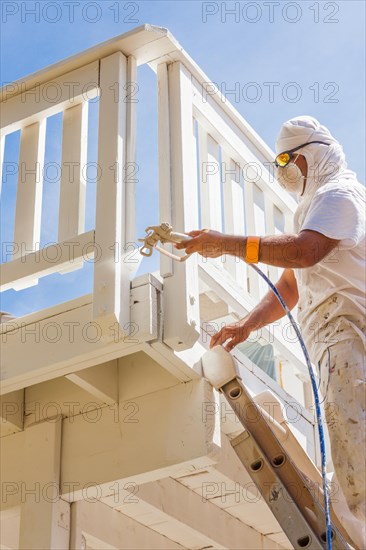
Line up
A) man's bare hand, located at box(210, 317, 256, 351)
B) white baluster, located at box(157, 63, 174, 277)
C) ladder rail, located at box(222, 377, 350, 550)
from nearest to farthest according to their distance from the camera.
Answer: ladder rail, located at box(222, 377, 350, 550), white baluster, located at box(157, 63, 174, 277), man's bare hand, located at box(210, 317, 256, 351)

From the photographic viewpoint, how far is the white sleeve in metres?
Answer: 4.05

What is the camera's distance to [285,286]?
491 centimetres

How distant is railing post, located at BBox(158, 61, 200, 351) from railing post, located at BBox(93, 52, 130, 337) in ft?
0.60

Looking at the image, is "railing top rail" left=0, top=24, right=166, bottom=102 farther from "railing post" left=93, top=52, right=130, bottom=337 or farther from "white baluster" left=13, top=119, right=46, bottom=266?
"white baluster" left=13, top=119, right=46, bottom=266

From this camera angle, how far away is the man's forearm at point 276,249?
4012 millimetres

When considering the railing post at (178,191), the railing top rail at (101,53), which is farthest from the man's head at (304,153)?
the railing top rail at (101,53)

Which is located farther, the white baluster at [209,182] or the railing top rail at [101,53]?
the white baluster at [209,182]

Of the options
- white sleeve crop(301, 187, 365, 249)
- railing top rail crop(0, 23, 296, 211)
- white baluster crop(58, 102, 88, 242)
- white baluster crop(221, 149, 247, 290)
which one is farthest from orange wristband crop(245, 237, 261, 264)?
railing top rail crop(0, 23, 296, 211)

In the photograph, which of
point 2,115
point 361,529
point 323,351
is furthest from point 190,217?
point 361,529

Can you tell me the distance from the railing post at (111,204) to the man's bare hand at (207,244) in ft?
1.09

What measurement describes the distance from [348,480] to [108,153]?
177 centimetres

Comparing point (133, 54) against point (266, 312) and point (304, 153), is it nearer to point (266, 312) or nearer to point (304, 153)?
point (304, 153)

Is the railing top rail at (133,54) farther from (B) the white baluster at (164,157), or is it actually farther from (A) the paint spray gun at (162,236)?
(A) the paint spray gun at (162,236)

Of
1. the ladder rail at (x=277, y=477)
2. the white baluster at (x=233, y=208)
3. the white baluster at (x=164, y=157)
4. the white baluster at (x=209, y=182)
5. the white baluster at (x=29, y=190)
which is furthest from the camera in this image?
the white baluster at (x=233, y=208)
